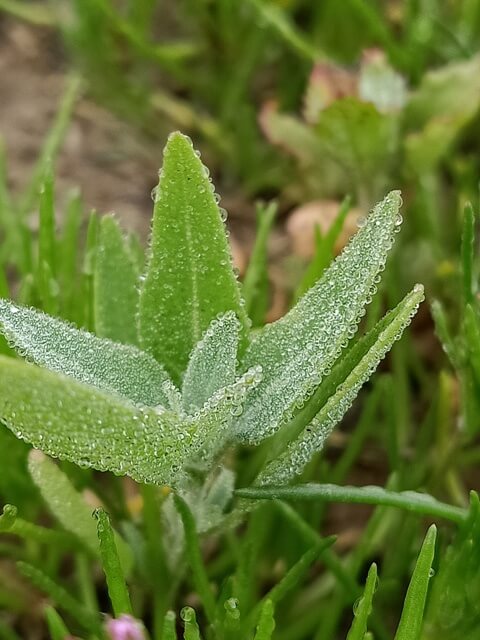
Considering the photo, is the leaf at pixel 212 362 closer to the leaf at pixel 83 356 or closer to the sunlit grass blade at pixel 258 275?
the leaf at pixel 83 356

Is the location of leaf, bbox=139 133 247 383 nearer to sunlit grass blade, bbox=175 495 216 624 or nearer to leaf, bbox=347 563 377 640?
sunlit grass blade, bbox=175 495 216 624

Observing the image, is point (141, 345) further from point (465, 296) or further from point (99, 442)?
point (465, 296)

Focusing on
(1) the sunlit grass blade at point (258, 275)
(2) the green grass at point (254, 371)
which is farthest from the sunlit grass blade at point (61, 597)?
(1) the sunlit grass blade at point (258, 275)

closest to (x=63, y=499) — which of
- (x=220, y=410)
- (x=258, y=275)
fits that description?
(x=220, y=410)

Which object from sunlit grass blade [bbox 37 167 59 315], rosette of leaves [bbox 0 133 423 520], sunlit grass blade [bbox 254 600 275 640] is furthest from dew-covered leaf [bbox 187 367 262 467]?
sunlit grass blade [bbox 37 167 59 315]

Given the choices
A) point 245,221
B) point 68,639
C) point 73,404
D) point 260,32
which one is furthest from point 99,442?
point 260,32

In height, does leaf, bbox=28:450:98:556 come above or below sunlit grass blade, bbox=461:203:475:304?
below

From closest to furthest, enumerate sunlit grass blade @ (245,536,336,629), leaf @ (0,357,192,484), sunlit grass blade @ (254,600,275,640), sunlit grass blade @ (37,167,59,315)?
leaf @ (0,357,192,484), sunlit grass blade @ (254,600,275,640), sunlit grass blade @ (245,536,336,629), sunlit grass blade @ (37,167,59,315)

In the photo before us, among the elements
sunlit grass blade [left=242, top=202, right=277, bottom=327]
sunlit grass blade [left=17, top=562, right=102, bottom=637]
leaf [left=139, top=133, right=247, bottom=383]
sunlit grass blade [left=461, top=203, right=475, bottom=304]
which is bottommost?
sunlit grass blade [left=17, top=562, right=102, bottom=637]
